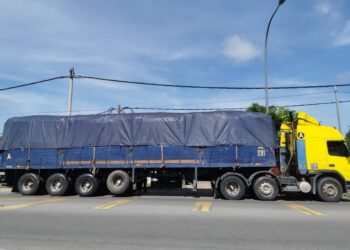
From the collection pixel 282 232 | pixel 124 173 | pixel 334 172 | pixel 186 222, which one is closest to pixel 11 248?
pixel 186 222

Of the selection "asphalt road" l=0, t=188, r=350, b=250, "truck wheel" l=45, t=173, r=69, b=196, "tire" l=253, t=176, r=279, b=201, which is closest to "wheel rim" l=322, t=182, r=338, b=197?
"tire" l=253, t=176, r=279, b=201

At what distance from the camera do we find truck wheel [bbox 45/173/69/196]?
60.0 ft

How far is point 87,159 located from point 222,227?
1063 cm

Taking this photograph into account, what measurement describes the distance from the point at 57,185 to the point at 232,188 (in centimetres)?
803

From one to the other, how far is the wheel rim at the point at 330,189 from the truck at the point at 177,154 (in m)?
0.04

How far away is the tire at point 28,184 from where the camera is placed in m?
18.6

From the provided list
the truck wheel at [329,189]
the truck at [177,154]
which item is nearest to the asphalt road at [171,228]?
the truck wheel at [329,189]

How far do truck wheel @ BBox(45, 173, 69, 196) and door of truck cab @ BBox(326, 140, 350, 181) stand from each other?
11582 millimetres

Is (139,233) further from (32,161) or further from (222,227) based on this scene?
(32,161)

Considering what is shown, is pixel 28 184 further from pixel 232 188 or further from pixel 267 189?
pixel 267 189

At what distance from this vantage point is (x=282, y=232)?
8.34m

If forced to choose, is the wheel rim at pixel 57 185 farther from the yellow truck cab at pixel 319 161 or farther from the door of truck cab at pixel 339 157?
the door of truck cab at pixel 339 157

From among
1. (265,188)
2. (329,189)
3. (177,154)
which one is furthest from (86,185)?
(329,189)

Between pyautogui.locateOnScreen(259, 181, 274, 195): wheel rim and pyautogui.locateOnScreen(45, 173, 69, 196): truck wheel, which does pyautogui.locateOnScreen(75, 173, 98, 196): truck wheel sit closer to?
pyautogui.locateOnScreen(45, 173, 69, 196): truck wheel
